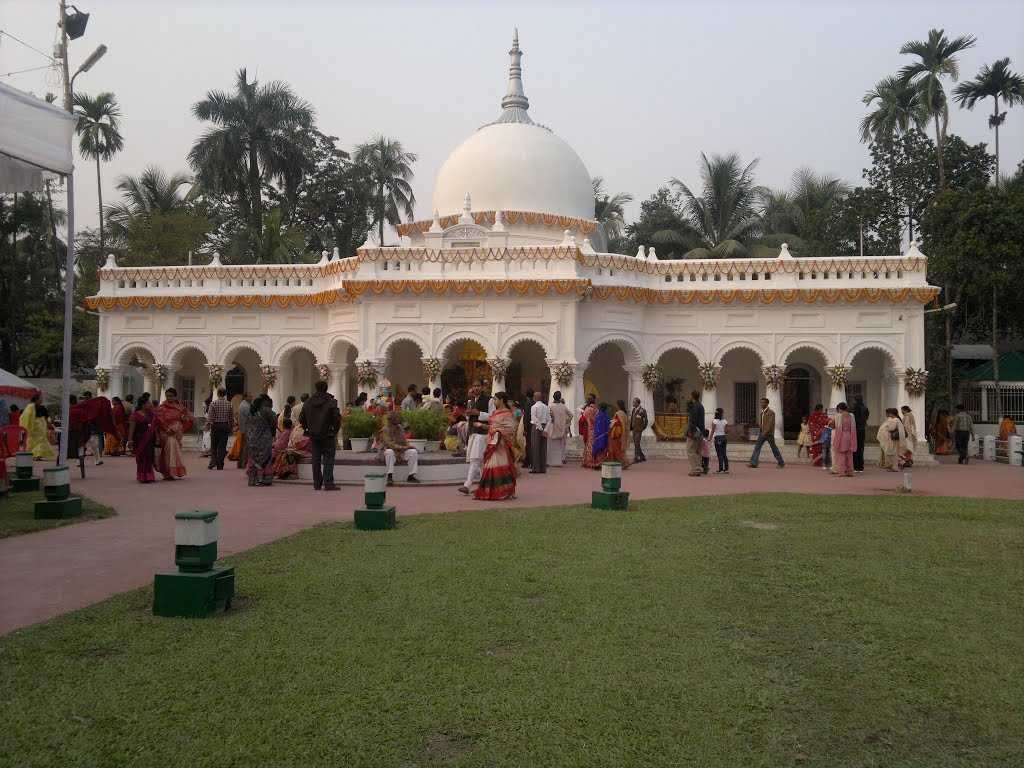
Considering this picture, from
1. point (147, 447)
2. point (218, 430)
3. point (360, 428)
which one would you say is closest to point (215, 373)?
point (218, 430)

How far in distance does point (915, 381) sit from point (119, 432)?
18644 mm

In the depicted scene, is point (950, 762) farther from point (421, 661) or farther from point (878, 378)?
point (878, 378)

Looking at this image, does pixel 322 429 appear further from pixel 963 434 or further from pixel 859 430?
pixel 963 434

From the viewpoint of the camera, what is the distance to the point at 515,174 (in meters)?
25.9

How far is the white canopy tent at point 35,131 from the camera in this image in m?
7.56

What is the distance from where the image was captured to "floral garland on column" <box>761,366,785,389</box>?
72.2 ft

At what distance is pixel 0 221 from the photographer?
104 ft

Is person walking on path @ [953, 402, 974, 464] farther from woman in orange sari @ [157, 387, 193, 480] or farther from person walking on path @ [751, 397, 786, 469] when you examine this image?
woman in orange sari @ [157, 387, 193, 480]

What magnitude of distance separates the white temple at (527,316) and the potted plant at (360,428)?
6.53 m

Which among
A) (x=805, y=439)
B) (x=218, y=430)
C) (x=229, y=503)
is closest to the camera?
(x=229, y=503)

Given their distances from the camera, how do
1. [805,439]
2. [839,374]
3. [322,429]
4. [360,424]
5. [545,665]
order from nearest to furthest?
[545,665], [322,429], [360,424], [805,439], [839,374]

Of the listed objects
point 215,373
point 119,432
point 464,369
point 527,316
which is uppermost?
point 527,316

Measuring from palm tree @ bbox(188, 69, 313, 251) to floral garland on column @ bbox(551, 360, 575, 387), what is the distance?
66.6ft

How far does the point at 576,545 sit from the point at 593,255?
14632 mm
